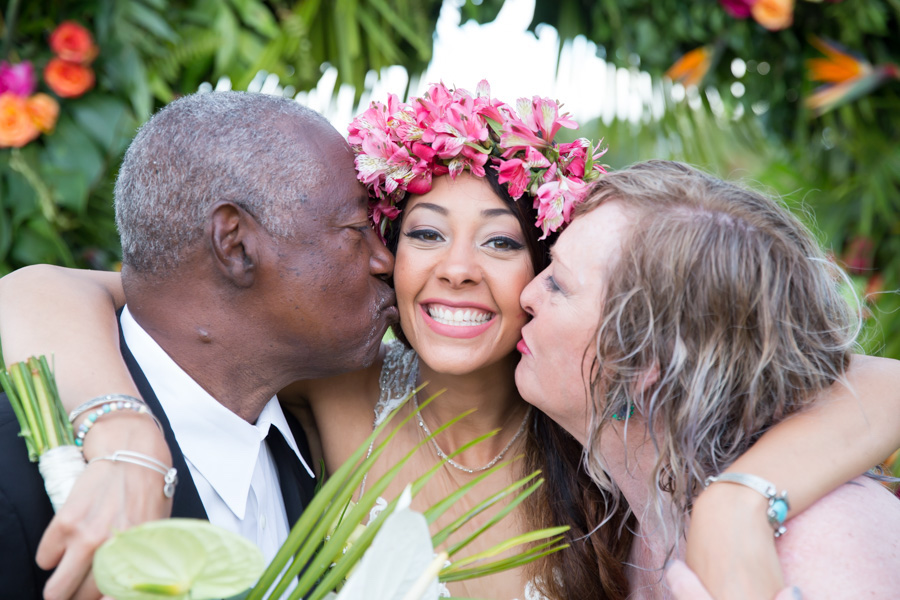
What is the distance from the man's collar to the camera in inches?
76.6

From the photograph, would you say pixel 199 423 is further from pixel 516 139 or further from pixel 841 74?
pixel 841 74

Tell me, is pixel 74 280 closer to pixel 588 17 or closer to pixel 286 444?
pixel 286 444

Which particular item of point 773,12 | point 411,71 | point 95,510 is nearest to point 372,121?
point 95,510

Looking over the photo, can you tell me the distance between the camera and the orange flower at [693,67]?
462cm

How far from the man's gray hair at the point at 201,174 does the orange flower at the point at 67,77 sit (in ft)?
6.71

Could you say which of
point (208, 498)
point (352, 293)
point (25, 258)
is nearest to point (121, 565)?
point (208, 498)

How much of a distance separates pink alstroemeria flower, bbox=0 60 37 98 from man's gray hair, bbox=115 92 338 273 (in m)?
2.07

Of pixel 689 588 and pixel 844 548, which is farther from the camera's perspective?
pixel 844 548

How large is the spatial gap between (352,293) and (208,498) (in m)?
0.64

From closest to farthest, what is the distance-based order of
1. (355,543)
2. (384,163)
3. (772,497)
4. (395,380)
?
(355,543) < (772,497) < (384,163) < (395,380)

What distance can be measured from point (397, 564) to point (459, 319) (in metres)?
1.41

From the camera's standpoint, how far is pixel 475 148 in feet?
7.83

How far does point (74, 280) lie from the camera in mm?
2109

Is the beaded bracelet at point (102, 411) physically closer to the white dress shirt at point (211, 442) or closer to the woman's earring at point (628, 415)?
the white dress shirt at point (211, 442)
